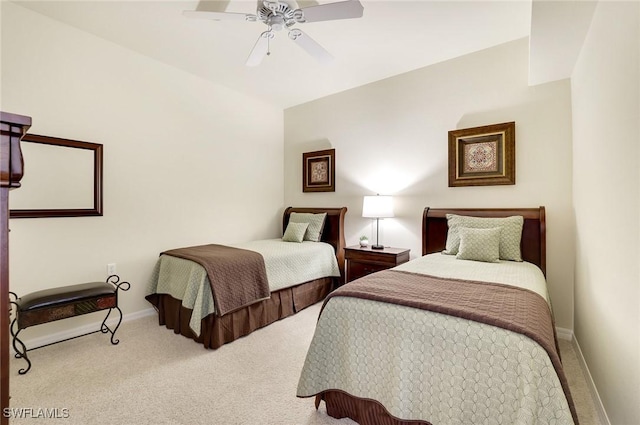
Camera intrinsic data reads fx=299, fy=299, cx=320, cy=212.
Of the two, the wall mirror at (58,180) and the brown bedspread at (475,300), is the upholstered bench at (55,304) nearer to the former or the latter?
the wall mirror at (58,180)

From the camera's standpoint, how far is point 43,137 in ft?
8.65

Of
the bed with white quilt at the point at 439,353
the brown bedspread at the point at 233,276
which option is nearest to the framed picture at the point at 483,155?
the bed with white quilt at the point at 439,353

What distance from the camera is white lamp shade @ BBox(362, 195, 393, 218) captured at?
11.7ft

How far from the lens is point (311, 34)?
9.29 ft

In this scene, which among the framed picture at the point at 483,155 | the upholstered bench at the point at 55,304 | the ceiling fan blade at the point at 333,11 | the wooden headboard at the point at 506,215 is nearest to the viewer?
the ceiling fan blade at the point at 333,11

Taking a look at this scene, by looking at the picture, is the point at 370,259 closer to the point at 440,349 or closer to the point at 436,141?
the point at 436,141

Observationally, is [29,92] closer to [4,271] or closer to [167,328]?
[167,328]

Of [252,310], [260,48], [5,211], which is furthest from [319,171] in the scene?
[5,211]

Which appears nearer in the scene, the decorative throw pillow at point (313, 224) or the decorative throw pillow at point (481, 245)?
the decorative throw pillow at point (481, 245)

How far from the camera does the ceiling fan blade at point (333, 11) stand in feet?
6.34

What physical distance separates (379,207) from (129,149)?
2.86 meters

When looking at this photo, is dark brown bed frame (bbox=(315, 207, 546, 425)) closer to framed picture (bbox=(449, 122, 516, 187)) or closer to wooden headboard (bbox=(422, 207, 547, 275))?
wooden headboard (bbox=(422, 207, 547, 275))

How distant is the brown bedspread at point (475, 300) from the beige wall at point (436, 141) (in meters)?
1.57

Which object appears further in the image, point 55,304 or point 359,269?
point 359,269
